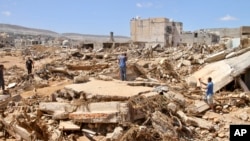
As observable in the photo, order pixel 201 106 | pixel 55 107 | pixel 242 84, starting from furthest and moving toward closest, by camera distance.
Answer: pixel 242 84, pixel 201 106, pixel 55 107

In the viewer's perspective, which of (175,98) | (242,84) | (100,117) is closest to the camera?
(100,117)

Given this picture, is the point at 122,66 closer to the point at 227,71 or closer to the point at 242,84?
the point at 227,71

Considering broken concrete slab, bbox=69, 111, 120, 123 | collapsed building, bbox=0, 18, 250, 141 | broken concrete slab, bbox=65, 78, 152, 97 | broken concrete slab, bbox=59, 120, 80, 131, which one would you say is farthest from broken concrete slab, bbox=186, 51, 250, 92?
broken concrete slab, bbox=59, 120, 80, 131

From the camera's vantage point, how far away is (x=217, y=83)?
10.2 m

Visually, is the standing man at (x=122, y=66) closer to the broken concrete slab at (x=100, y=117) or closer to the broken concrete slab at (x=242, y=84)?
the broken concrete slab at (x=242, y=84)

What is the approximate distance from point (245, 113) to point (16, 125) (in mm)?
5394

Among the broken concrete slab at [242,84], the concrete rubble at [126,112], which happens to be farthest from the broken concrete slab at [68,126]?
the broken concrete slab at [242,84]

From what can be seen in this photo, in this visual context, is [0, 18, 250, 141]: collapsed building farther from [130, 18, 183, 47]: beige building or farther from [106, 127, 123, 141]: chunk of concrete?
[130, 18, 183, 47]: beige building

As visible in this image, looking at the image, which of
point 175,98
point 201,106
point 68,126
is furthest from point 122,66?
point 68,126

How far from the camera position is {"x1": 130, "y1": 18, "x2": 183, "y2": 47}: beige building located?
4650 centimetres

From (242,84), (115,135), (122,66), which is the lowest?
(115,135)

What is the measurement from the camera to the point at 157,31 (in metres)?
46.8

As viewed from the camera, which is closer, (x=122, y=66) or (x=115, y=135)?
(x=115, y=135)

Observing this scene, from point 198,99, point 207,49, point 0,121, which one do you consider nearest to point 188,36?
point 207,49
